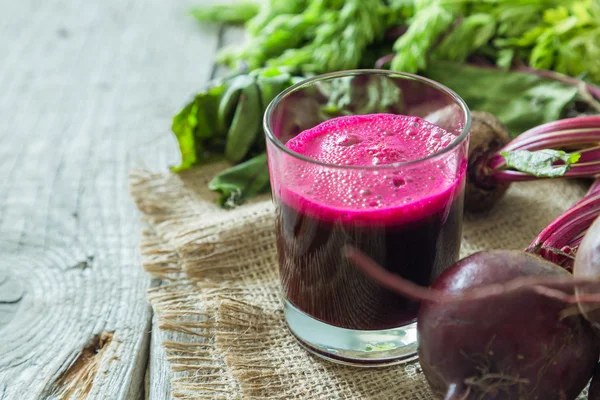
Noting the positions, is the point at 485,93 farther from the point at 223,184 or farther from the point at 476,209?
the point at 223,184

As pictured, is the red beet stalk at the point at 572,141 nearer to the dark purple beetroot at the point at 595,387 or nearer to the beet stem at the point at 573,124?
the beet stem at the point at 573,124

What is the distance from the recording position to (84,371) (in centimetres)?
119

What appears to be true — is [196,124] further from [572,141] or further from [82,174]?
[572,141]

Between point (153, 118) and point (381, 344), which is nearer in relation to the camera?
point (381, 344)

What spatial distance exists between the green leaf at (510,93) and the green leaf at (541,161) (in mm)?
422

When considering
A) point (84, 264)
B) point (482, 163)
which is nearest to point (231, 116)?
point (84, 264)

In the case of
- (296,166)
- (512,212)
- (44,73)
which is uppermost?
(296,166)

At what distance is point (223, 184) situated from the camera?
5.25 feet

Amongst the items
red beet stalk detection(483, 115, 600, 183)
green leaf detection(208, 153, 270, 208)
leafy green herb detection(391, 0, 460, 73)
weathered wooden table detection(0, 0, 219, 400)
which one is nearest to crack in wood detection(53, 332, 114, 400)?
weathered wooden table detection(0, 0, 219, 400)

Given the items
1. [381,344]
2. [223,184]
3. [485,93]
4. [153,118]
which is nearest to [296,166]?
[381,344]

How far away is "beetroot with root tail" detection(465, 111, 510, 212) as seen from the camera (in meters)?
1.47

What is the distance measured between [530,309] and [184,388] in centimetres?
55

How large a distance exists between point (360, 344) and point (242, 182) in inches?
24.1

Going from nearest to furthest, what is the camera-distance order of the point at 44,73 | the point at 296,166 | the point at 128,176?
the point at 296,166 < the point at 128,176 < the point at 44,73
